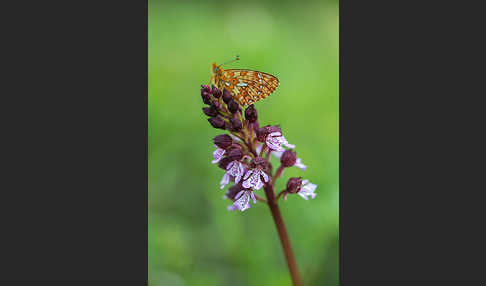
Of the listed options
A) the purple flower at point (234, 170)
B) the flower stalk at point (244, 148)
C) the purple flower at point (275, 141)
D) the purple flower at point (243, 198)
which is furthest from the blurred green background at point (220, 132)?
the purple flower at point (275, 141)

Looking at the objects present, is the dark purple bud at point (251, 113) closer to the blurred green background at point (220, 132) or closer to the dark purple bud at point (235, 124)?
the dark purple bud at point (235, 124)

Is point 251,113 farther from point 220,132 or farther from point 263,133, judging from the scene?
point 220,132

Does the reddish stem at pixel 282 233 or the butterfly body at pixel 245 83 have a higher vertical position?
the butterfly body at pixel 245 83

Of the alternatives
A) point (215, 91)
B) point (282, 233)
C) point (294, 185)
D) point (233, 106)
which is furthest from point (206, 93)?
point (282, 233)

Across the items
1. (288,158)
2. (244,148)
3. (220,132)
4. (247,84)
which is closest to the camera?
(247,84)

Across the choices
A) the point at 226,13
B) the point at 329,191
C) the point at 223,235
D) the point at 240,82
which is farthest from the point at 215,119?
the point at 226,13

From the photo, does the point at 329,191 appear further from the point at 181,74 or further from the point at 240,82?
the point at 181,74

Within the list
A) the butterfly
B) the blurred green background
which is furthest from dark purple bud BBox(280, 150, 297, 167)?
the blurred green background
